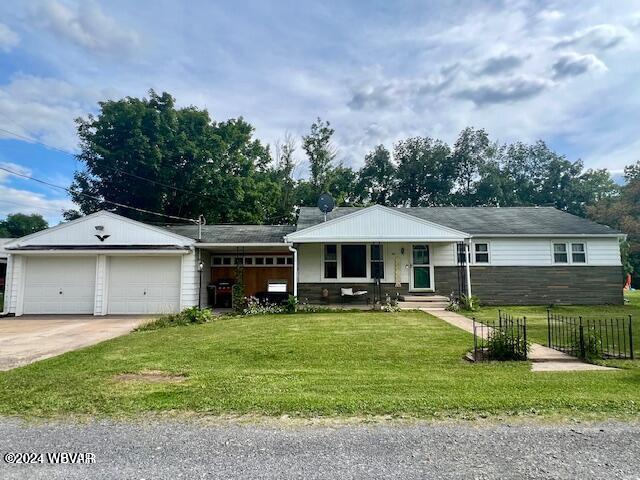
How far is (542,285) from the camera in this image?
15969 millimetres

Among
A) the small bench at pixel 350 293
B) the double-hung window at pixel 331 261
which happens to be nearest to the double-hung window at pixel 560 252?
the small bench at pixel 350 293

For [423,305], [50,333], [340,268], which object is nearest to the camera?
[50,333]

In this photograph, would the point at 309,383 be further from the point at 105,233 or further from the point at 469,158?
the point at 469,158

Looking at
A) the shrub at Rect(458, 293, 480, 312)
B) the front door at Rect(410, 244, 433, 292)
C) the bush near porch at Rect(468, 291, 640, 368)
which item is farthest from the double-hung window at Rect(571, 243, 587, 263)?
the front door at Rect(410, 244, 433, 292)

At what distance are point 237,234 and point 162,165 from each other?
46.5 ft

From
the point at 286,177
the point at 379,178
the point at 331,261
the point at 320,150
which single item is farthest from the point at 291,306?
the point at 379,178

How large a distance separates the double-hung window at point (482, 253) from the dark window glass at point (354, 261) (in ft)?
15.9

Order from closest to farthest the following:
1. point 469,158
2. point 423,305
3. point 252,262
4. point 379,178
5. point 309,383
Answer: point 309,383 < point 423,305 < point 252,262 < point 469,158 < point 379,178

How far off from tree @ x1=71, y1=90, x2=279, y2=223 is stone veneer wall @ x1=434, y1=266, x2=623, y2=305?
18.7 metres

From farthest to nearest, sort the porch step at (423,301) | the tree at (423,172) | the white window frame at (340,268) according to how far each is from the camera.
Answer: the tree at (423,172), the white window frame at (340,268), the porch step at (423,301)

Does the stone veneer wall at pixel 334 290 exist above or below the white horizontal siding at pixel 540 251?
below

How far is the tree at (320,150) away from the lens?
3509cm

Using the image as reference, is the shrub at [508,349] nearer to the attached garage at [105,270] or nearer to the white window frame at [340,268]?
the white window frame at [340,268]

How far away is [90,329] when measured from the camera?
36.0 ft
